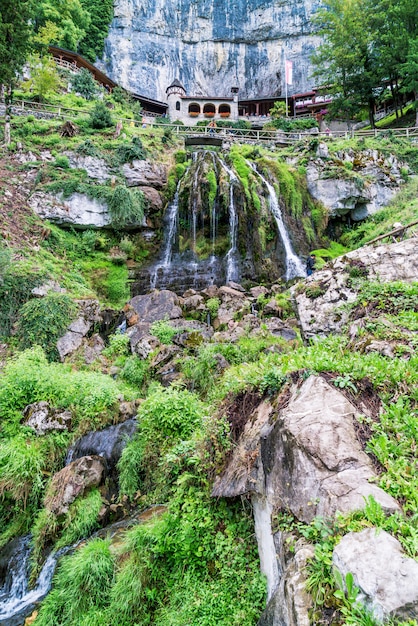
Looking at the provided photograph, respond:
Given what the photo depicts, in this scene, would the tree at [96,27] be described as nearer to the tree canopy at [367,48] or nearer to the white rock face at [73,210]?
the tree canopy at [367,48]

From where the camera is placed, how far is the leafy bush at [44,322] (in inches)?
392

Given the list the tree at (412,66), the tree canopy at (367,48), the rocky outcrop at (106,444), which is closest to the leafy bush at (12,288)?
the rocky outcrop at (106,444)

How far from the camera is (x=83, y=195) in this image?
16.3 meters

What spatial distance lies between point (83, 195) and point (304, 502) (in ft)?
55.0

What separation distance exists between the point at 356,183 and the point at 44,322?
1763 centimetres

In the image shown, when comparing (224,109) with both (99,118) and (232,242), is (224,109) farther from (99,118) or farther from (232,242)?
(232,242)

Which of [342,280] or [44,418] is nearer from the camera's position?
[44,418]

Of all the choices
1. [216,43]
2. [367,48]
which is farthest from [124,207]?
[216,43]

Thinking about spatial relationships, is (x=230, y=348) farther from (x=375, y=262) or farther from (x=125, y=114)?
(x=125, y=114)

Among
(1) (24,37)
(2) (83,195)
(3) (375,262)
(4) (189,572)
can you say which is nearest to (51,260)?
(2) (83,195)

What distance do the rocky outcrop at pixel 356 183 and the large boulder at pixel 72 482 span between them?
18352 mm

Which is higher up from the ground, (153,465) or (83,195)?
(83,195)

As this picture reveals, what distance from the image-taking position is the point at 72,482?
5.56 metres

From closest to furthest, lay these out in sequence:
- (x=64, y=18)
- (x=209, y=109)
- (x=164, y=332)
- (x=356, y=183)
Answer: (x=164, y=332), (x=356, y=183), (x=64, y=18), (x=209, y=109)
